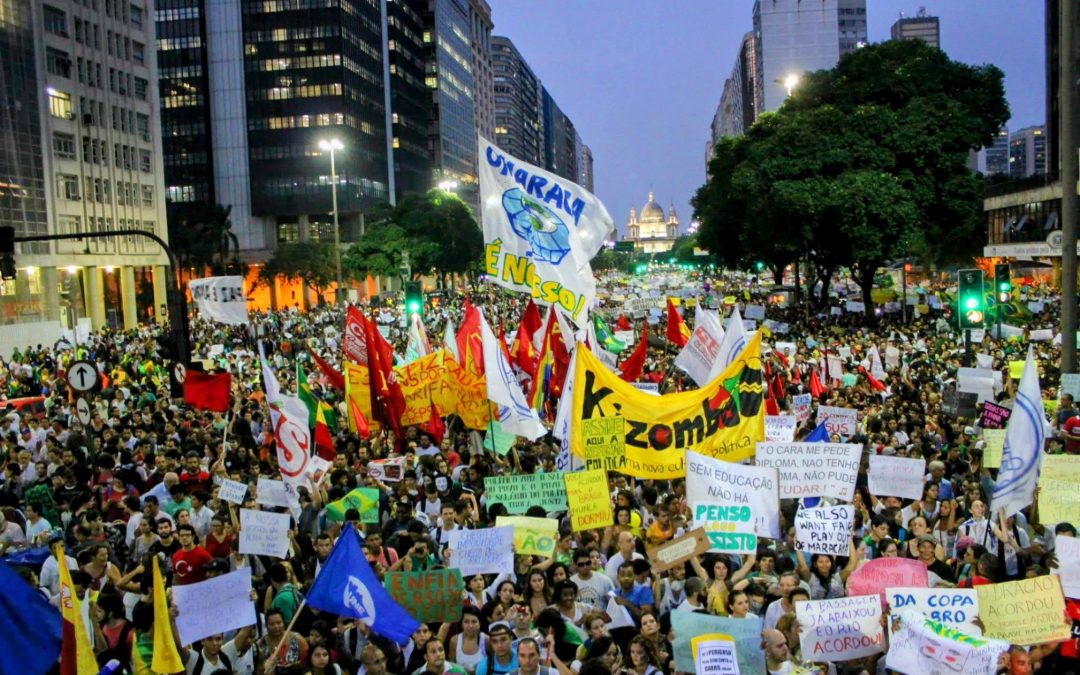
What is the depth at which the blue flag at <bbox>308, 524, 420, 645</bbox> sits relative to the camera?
727 cm

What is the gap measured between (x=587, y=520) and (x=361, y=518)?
8.14 ft

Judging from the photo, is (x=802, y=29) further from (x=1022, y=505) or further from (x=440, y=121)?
(x=1022, y=505)

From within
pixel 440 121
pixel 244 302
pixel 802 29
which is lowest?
pixel 244 302

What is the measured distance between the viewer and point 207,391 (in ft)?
55.4

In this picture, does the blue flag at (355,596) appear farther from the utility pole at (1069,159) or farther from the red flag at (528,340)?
the red flag at (528,340)

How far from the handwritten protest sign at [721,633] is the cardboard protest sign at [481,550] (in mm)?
1685

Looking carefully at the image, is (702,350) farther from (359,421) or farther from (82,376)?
(82,376)

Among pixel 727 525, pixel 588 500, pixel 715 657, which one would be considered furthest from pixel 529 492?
pixel 715 657

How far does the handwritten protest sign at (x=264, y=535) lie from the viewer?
356 inches

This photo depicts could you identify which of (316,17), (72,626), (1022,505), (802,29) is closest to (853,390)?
(1022,505)

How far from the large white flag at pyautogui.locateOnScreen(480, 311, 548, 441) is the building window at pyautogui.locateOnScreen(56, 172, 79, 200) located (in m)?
47.2

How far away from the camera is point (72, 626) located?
21.2 ft

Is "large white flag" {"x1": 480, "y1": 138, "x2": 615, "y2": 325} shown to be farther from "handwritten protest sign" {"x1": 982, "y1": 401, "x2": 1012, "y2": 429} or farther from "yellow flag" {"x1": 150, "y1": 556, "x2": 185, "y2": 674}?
"yellow flag" {"x1": 150, "y1": 556, "x2": 185, "y2": 674}

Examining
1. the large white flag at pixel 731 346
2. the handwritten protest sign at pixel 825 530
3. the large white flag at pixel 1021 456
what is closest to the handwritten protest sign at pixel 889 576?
the handwritten protest sign at pixel 825 530
